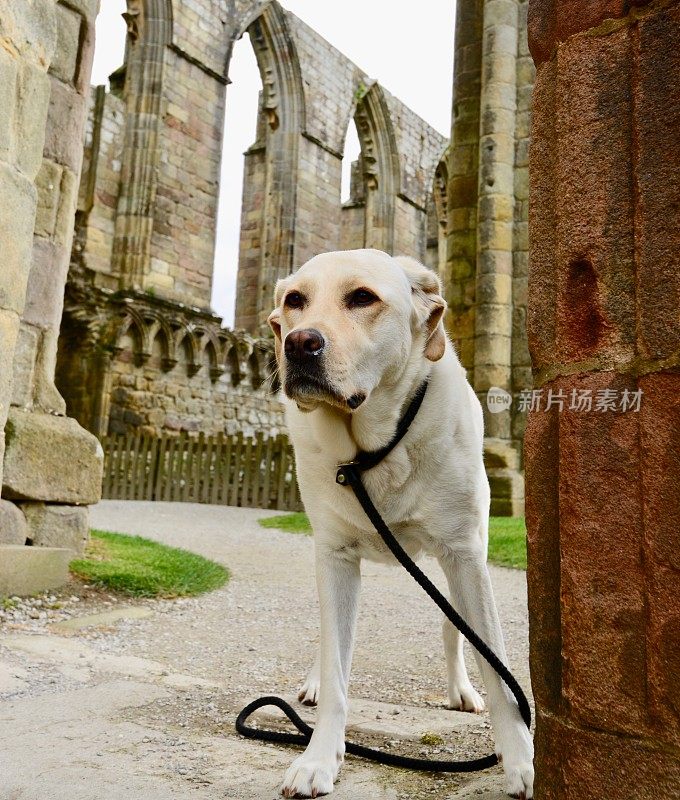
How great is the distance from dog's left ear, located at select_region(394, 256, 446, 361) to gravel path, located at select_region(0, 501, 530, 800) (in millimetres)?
1205

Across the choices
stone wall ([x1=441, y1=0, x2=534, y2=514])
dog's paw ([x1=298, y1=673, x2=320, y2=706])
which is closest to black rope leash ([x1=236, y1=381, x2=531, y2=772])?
dog's paw ([x1=298, y1=673, x2=320, y2=706])

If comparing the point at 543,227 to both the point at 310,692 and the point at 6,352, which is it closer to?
the point at 310,692

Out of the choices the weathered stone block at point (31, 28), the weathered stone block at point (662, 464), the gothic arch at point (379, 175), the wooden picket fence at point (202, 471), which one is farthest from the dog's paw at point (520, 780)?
the gothic arch at point (379, 175)

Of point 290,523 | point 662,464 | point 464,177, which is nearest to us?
point 662,464

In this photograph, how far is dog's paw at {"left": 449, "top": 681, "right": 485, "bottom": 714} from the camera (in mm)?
2914

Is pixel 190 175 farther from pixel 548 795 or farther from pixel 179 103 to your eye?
pixel 548 795

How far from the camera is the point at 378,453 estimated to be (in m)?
2.32

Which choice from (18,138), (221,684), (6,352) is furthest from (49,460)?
(221,684)

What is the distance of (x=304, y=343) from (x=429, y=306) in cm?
54

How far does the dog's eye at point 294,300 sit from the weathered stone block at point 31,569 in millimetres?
2977

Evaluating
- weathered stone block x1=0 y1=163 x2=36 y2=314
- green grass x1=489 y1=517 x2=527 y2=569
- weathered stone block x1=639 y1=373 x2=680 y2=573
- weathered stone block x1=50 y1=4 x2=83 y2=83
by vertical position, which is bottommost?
green grass x1=489 y1=517 x2=527 y2=569

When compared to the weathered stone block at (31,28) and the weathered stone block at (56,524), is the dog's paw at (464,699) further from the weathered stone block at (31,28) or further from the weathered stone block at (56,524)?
the weathered stone block at (56,524)

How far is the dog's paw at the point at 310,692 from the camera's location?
115 inches
